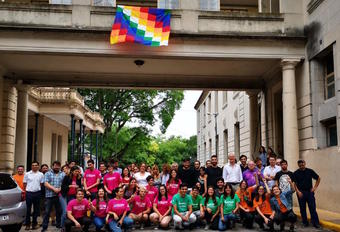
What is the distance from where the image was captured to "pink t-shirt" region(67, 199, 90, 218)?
11.0 m

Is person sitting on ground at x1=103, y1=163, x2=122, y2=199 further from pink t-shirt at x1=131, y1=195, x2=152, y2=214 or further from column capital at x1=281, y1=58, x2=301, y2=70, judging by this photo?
column capital at x1=281, y1=58, x2=301, y2=70

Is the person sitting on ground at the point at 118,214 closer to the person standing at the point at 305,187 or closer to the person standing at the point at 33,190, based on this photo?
the person standing at the point at 33,190

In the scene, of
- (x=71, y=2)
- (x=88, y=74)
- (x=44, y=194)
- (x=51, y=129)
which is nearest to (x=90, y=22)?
(x=71, y=2)

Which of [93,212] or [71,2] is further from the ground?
[71,2]

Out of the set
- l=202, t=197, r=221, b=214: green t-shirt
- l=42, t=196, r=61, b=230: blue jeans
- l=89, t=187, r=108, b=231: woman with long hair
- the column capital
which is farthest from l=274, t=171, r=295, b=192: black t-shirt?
l=42, t=196, r=61, b=230: blue jeans

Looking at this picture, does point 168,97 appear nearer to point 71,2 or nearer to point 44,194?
point 71,2

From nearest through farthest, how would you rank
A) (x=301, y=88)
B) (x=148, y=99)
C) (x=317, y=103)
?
(x=317, y=103) → (x=301, y=88) → (x=148, y=99)

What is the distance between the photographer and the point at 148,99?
45.2 m

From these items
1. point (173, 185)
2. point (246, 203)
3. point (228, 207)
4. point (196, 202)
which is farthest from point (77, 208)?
Answer: point (246, 203)

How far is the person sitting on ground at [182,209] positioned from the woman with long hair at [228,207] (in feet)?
2.60

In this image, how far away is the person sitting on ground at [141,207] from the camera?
476 inches

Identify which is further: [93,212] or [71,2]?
[71,2]

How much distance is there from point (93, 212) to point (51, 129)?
2072cm

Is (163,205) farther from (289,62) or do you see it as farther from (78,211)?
(289,62)
